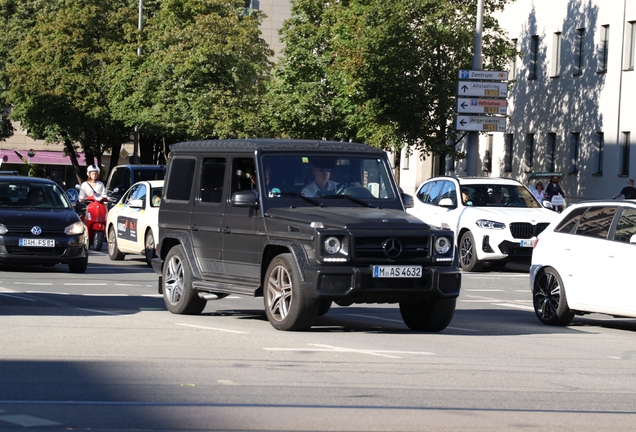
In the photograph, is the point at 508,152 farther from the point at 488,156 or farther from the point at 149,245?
the point at 149,245

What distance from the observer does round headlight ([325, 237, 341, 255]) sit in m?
11.9

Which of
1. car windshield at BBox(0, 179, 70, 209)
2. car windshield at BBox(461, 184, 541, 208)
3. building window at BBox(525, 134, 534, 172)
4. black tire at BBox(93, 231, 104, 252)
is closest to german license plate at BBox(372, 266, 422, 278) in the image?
car windshield at BBox(0, 179, 70, 209)

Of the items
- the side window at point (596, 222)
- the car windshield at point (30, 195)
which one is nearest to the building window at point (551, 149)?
the car windshield at point (30, 195)

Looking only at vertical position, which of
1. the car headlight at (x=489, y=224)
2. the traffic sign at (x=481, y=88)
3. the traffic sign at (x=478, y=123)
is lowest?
the car headlight at (x=489, y=224)

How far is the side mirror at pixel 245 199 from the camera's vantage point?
12867 mm

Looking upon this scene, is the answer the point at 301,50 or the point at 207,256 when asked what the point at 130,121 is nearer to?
the point at 301,50

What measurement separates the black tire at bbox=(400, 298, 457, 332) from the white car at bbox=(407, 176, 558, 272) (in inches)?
397

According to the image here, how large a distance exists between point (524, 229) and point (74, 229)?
8297 millimetres

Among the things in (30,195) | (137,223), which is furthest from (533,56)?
(30,195)

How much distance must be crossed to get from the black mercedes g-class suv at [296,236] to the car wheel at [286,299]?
0.04 feet

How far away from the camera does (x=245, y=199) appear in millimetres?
12875

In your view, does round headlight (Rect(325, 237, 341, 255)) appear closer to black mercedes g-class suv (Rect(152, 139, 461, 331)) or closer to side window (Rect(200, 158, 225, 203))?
black mercedes g-class suv (Rect(152, 139, 461, 331))

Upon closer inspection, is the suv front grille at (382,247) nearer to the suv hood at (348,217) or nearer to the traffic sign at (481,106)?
the suv hood at (348,217)

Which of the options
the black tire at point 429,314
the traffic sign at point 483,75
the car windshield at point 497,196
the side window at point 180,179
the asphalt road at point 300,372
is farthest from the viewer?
the traffic sign at point 483,75
